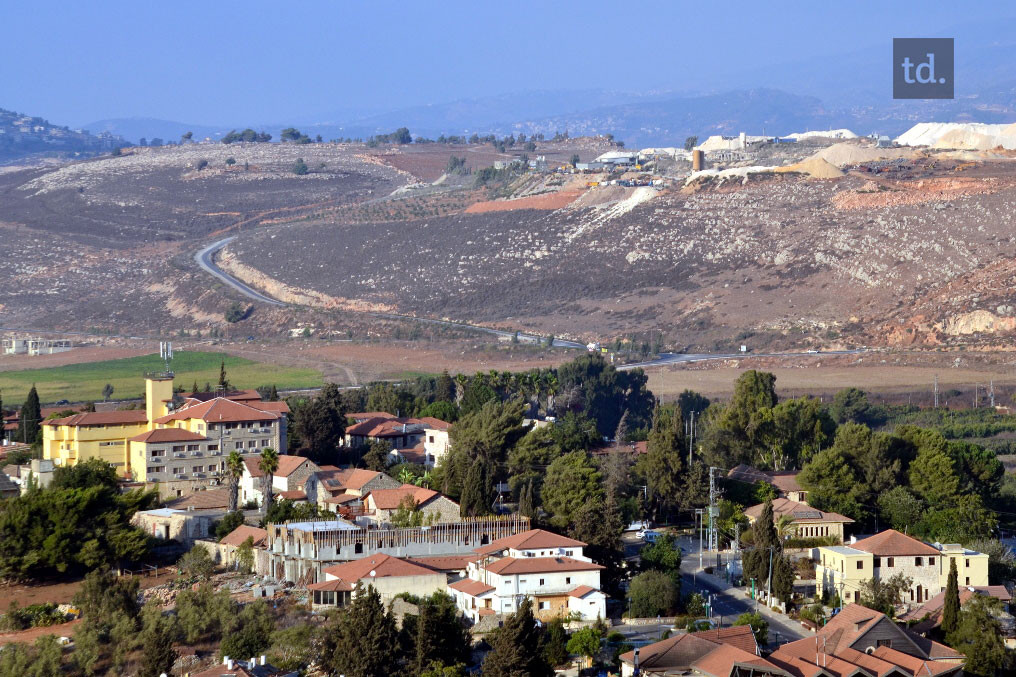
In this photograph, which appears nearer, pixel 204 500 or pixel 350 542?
pixel 350 542

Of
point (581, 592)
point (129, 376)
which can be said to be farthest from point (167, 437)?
point (129, 376)

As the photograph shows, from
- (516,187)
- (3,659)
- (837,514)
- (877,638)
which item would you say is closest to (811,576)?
(837,514)

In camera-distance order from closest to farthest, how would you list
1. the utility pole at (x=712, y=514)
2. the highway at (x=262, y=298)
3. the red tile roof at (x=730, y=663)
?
the red tile roof at (x=730, y=663) → the utility pole at (x=712, y=514) → the highway at (x=262, y=298)

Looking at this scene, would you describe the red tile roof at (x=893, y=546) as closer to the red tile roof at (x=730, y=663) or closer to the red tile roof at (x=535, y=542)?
the red tile roof at (x=535, y=542)

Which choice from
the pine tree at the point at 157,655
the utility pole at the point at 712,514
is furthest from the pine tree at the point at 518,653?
the utility pole at the point at 712,514

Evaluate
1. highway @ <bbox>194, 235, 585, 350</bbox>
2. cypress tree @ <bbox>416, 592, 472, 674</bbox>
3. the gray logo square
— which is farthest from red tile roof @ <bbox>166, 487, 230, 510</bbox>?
the gray logo square

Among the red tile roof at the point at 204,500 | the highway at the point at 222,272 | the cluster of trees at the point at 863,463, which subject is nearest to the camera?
the cluster of trees at the point at 863,463

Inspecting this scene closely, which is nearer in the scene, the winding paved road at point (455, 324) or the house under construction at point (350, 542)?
the house under construction at point (350, 542)

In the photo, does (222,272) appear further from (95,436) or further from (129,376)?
(95,436)
